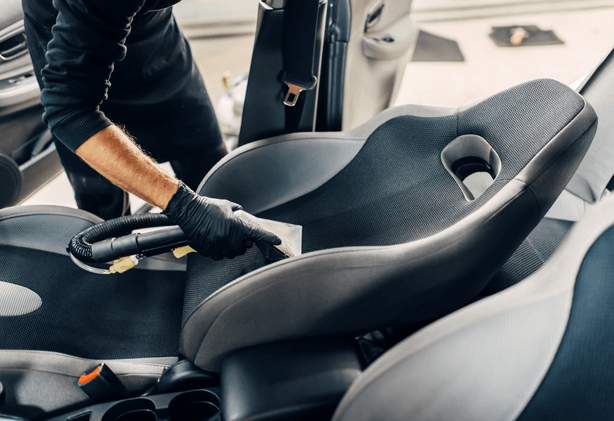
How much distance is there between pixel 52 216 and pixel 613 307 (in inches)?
41.0

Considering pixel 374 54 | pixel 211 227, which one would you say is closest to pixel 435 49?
pixel 374 54

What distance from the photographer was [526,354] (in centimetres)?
47

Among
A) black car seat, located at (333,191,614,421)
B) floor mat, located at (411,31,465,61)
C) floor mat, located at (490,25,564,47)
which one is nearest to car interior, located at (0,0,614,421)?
black car seat, located at (333,191,614,421)

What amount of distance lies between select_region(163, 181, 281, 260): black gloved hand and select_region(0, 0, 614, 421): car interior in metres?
0.09

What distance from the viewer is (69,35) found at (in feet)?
2.32

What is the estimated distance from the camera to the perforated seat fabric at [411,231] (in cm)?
66

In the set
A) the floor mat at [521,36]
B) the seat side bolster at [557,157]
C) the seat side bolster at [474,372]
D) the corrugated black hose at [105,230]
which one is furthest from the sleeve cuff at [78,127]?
the floor mat at [521,36]

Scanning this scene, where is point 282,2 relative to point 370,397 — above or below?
above

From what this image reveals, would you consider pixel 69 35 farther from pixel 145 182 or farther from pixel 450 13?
pixel 450 13

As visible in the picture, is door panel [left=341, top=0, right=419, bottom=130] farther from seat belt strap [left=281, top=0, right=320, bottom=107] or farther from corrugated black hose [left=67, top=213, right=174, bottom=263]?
corrugated black hose [left=67, top=213, right=174, bottom=263]

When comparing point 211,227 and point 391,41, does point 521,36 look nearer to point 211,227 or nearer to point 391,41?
point 391,41

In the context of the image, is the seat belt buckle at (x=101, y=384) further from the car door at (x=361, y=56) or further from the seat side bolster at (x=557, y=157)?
the car door at (x=361, y=56)

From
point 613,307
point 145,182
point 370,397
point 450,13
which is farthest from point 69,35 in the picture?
point 450,13

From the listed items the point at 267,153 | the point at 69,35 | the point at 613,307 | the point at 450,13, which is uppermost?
the point at 69,35
